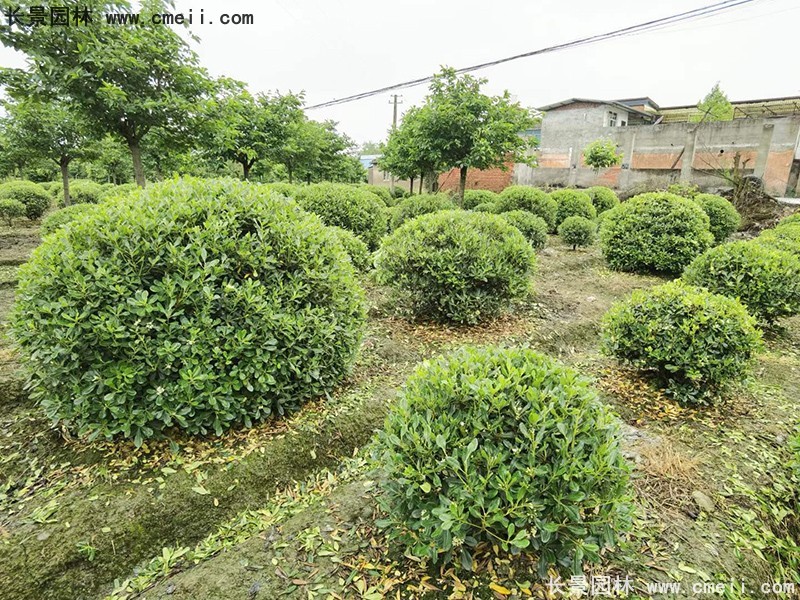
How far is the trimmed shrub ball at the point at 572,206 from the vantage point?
1197cm

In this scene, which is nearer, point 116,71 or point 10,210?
point 116,71

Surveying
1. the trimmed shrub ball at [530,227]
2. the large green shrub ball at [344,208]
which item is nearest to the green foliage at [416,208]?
the trimmed shrub ball at [530,227]

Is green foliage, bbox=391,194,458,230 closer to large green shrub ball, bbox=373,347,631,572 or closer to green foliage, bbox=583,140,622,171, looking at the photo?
large green shrub ball, bbox=373,347,631,572

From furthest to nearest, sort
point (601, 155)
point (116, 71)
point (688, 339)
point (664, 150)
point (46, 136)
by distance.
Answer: point (664, 150) → point (601, 155) → point (46, 136) → point (116, 71) → point (688, 339)

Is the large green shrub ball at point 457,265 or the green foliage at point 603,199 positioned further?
the green foliage at point 603,199

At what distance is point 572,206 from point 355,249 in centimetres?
855

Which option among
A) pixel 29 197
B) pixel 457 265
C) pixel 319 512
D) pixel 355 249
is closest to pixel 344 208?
pixel 355 249

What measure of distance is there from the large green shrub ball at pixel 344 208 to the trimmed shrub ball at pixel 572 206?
682cm

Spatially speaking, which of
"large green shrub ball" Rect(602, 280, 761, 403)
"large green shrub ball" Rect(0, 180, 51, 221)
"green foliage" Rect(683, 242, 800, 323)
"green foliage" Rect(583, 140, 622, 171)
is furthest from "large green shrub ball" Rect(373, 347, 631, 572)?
"green foliage" Rect(583, 140, 622, 171)

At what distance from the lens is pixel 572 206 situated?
12016mm

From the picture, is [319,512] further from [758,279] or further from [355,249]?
[758,279]

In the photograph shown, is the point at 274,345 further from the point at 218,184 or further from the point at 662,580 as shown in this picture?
the point at 662,580

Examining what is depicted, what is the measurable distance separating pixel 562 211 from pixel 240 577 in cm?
1227

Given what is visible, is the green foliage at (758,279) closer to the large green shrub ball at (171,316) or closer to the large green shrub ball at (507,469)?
the large green shrub ball at (507,469)
